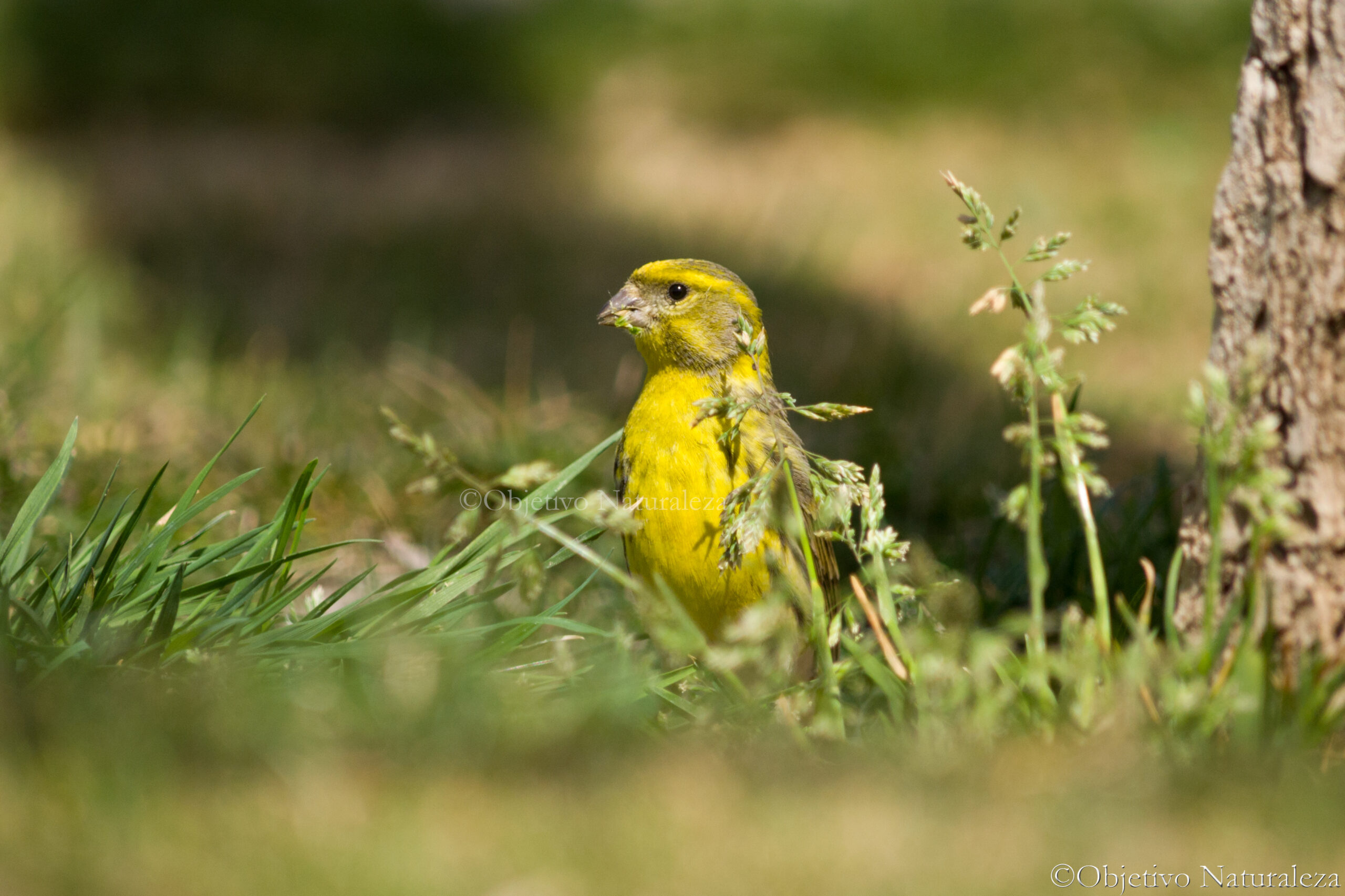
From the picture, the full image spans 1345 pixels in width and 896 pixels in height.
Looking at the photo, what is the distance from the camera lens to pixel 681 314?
3182 millimetres

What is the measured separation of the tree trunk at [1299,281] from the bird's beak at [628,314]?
1.48 m

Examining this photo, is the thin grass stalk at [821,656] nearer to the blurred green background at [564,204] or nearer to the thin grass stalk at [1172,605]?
the thin grass stalk at [1172,605]

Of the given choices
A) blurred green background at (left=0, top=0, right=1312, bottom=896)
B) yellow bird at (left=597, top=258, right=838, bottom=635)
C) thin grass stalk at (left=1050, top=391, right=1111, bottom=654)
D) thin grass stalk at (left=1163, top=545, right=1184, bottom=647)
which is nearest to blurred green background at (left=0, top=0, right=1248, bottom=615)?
blurred green background at (left=0, top=0, right=1312, bottom=896)

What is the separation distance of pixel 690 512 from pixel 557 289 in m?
3.61

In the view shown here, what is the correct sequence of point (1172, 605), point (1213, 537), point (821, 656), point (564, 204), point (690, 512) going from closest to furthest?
point (1213, 537) → point (1172, 605) → point (821, 656) → point (690, 512) → point (564, 204)

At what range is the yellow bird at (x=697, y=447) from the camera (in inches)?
111

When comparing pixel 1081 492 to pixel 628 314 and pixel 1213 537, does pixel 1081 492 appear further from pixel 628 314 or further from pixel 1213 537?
pixel 628 314

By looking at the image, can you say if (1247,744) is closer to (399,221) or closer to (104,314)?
(104,314)

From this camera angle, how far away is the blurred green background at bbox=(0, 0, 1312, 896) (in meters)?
1.74

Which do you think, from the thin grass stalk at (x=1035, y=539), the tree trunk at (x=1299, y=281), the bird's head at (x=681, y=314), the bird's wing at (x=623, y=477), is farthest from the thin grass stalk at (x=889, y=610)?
the bird's head at (x=681, y=314)

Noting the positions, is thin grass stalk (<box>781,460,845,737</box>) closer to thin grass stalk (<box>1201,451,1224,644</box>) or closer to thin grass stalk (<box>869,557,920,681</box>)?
thin grass stalk (<box>869,557,920,681</box>)

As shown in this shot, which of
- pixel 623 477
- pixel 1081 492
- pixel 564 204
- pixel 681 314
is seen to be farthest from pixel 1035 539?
pixel 564 204

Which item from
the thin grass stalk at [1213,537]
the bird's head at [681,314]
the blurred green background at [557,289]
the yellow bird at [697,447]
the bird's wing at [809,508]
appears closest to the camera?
the blurred green background at [557,289]

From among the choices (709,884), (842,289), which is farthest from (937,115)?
(709,884)
